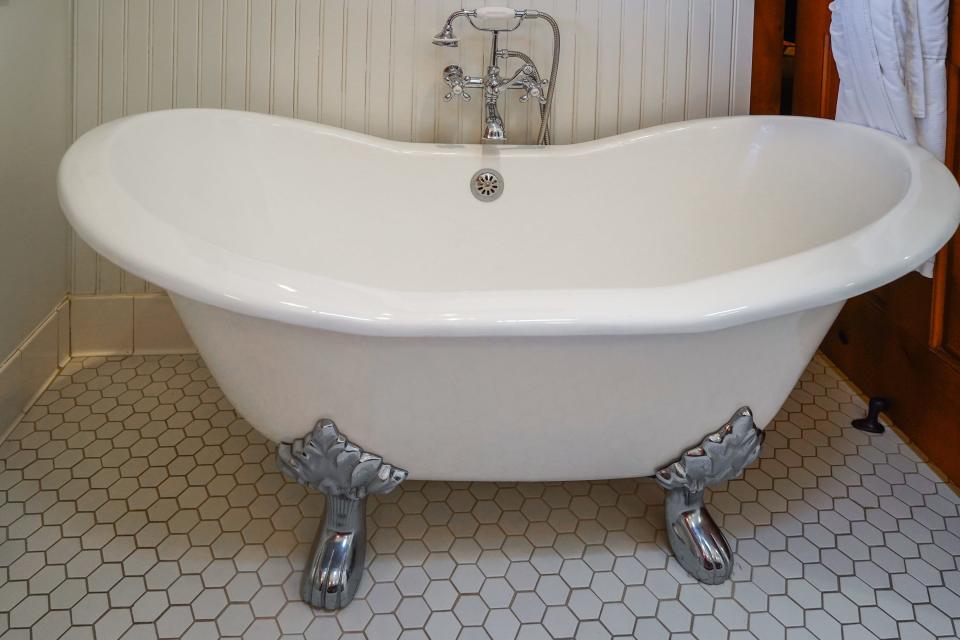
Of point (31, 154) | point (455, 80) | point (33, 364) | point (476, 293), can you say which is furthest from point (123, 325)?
point (476, 293)

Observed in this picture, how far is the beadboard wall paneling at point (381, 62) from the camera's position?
1.57 m

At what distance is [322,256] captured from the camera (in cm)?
147

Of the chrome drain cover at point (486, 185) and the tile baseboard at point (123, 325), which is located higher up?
the chrome drain cover at point (486, 185)

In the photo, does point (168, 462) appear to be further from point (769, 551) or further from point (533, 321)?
point (769, 551)

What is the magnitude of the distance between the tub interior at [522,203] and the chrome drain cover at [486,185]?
0.02 m

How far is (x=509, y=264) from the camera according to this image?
1.54m

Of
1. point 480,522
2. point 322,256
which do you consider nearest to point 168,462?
point 322,256

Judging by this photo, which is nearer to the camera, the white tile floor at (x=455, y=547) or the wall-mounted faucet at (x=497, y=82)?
the white tile floor at (x=455, y=547)

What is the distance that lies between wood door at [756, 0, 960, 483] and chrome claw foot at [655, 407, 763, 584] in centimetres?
57

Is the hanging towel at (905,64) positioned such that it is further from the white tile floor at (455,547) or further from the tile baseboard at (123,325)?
the tile baseboard at (123,325)

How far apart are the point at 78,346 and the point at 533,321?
1.40 metres

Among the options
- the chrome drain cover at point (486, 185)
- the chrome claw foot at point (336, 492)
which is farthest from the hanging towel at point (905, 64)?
the chrome claw foot at point (336, 492)

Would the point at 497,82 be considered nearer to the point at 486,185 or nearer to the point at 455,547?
the point at 486,185

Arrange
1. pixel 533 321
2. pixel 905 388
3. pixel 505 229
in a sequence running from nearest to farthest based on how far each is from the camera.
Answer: pixel 533 321
pixel 905 388
pixel 505 229
